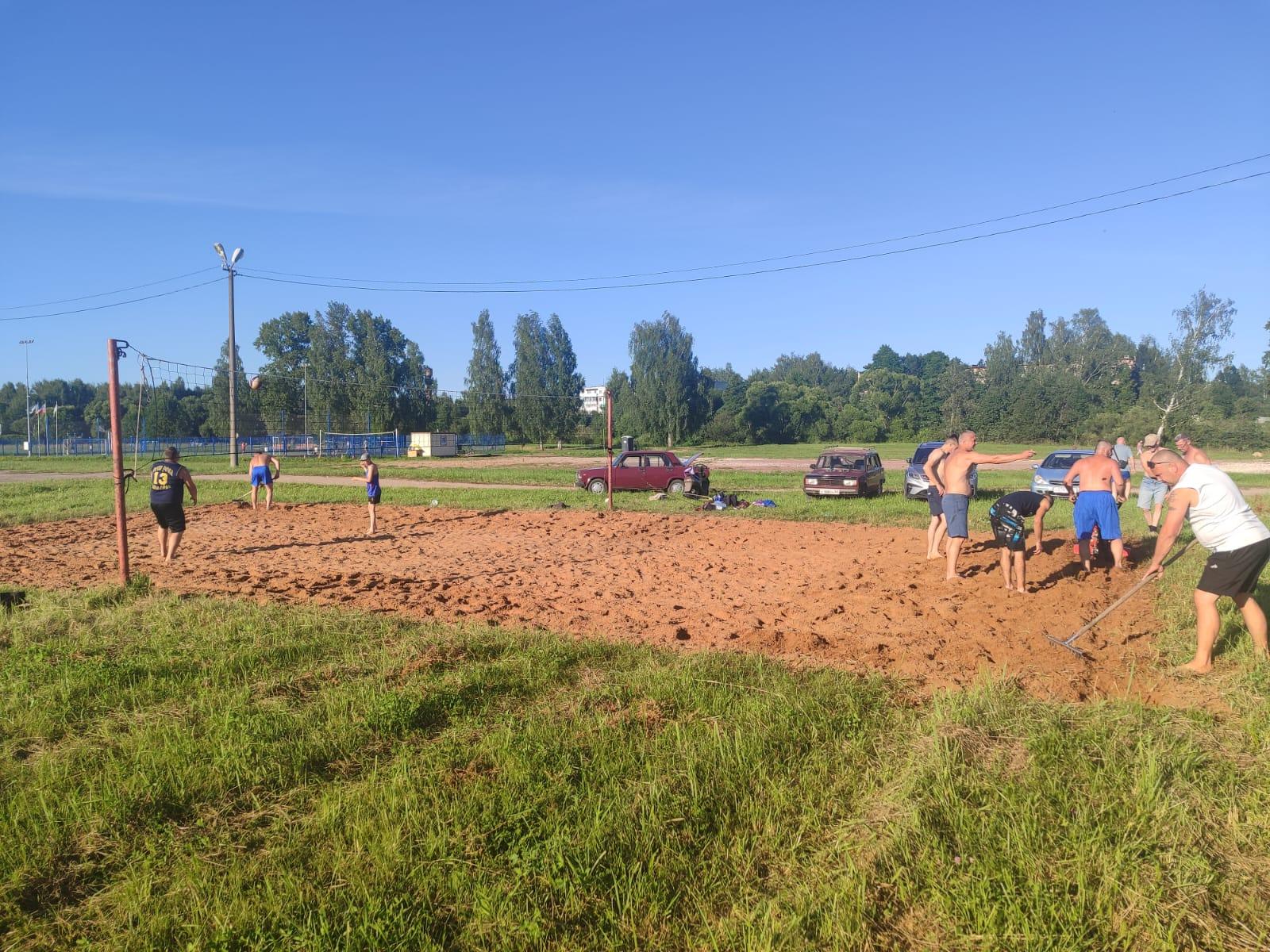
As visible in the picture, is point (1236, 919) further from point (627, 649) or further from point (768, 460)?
point (768, 460)

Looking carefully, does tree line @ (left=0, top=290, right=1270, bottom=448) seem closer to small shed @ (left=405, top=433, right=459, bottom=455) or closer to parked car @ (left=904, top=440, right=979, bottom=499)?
small shed @ (left=405, top=433, right=459, bottom=455)

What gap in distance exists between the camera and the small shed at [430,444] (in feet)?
203

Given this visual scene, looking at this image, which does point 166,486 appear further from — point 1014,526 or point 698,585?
point 1014,526

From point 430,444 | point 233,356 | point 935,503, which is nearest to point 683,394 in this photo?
point 430,444

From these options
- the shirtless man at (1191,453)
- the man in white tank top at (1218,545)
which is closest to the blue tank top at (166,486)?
the man in white tank top at (1218,545)

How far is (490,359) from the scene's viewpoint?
8156 cm

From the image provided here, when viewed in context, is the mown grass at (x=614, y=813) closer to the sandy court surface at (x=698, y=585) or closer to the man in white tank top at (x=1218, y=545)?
the man in white tank top at (x=1218, y=545)

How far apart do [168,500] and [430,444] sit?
171 ft

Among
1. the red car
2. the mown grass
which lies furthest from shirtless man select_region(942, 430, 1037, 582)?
the red car

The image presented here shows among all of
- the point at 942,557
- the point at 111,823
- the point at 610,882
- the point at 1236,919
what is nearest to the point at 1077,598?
the point at 942,557

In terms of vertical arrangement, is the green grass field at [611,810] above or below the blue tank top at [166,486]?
below

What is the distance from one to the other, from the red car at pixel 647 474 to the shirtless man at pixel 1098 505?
511 inches

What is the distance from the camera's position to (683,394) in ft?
269

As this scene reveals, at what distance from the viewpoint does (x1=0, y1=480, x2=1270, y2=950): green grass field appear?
9.81ft
